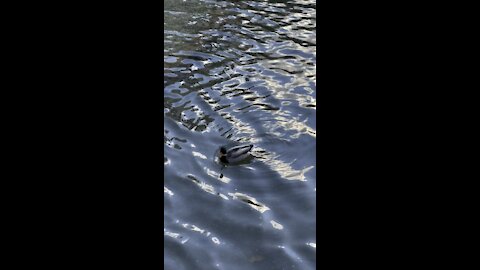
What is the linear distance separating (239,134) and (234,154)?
2.83ft

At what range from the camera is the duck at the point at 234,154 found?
7.08 metres

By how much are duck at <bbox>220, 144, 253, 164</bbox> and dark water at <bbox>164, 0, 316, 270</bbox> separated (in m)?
0.11

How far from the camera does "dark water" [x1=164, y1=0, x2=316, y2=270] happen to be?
18.8 feet

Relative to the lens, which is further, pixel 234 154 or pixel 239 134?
pixel 239 134

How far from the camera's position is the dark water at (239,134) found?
5.73m

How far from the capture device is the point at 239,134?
7922 mm

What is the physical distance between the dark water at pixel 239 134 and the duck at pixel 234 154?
11cm

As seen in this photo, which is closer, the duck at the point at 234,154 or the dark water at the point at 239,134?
the dark water at the point at 239,134

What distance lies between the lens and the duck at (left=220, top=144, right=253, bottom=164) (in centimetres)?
708

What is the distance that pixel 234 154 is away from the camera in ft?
23.3

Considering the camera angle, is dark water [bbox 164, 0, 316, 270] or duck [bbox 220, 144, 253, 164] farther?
duck [bbox 220, 144, 253, 164]
